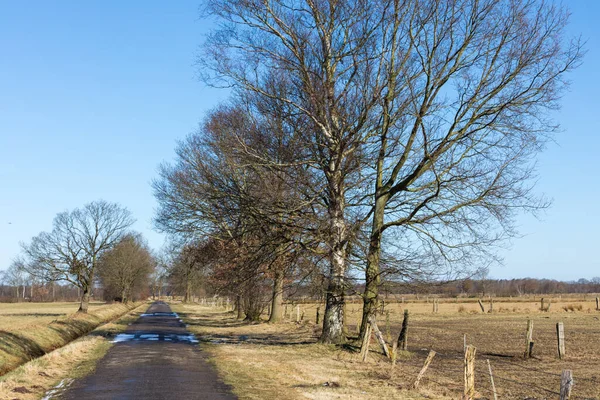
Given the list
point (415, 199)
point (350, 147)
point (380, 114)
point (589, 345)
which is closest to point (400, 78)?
point (380, 114)

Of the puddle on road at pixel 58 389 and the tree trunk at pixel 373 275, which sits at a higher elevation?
the tree trunk at pixel 373 275

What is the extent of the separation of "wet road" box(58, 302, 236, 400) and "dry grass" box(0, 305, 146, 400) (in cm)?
42

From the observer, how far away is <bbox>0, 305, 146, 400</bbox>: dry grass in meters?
11.6

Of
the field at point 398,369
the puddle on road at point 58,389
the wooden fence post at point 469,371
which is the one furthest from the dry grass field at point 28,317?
the wooden fence post at point 469,371

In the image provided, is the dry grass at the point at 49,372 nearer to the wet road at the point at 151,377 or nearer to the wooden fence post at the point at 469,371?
the wet road at the point at 151,377

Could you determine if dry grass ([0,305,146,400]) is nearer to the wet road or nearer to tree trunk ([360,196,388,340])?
the wet road

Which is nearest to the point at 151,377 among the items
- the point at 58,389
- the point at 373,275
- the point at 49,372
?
the point at 58,389

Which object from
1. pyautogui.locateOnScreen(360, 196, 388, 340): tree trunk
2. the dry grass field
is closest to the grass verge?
pyautogui.locateOnScreen(360, 196, 388, 340): tree trunk

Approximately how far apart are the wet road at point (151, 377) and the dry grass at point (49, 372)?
421 millimetres

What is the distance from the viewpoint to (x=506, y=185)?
17609 mm

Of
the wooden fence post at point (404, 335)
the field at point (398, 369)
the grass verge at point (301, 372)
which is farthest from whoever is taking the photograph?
the wooden fence post at point (404, 335)

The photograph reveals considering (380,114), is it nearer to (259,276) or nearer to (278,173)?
(278,173)

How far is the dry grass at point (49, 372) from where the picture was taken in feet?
37.9

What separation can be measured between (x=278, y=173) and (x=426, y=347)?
9049 mm
